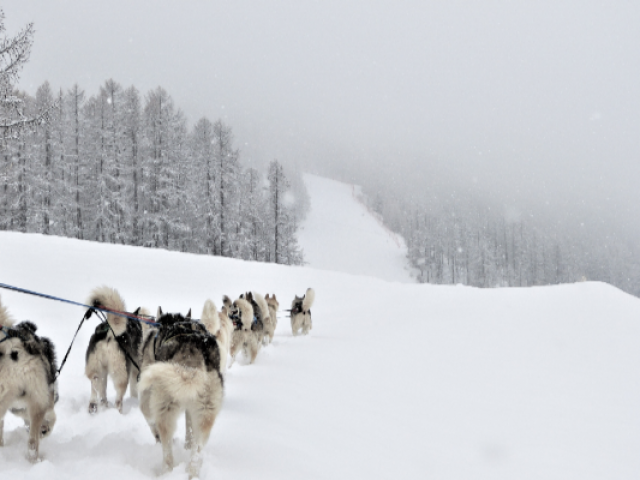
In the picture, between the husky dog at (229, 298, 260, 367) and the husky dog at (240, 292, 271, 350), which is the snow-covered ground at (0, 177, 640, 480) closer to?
the husky dog at (229, 298, 260, 367)

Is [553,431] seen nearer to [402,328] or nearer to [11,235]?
[402,328]

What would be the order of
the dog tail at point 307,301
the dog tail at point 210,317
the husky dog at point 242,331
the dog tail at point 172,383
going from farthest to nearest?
the dog tail at point 307,301 → the husky dog at point 242,331 → the dog tail at point 210,317 → the dog tail at point 172,383

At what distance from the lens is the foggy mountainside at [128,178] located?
80.6ft

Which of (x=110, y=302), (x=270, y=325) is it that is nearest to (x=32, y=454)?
(x=110, y=302)

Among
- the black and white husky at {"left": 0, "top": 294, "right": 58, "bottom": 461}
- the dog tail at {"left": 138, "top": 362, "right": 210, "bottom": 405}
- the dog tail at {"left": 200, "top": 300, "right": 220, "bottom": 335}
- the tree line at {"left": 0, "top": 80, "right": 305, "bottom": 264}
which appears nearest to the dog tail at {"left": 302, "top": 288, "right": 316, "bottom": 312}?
the dog tail at {"left": 200, "top": 300, "right": 220, "bottom": 335}

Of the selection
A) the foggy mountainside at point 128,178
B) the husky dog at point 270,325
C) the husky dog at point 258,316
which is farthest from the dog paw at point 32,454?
the foggy mountainside at point 128,178

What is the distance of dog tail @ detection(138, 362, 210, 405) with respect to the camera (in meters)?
2.91

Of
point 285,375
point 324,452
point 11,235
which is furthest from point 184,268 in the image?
point 324,452

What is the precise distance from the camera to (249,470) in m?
3.17

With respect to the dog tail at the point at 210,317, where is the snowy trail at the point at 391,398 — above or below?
below

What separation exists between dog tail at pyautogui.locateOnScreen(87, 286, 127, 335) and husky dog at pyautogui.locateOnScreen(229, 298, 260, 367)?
119 inches

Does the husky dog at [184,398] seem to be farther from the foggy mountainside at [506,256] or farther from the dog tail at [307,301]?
the foggy mountainside at [506,256]

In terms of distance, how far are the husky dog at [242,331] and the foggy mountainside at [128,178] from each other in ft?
70.1

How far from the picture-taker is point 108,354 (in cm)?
457
